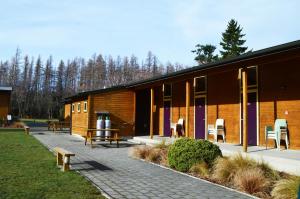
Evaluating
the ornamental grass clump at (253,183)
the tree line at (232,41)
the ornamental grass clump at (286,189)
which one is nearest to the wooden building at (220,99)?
the ornamental grass clump at (253,183)

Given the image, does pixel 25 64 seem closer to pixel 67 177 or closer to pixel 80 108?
pixel 80 108

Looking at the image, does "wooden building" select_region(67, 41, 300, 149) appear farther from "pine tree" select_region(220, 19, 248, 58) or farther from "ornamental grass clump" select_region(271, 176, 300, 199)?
"pine tree" select_region(220, 19, 248, 58)

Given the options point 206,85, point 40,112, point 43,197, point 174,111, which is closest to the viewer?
point 43,197

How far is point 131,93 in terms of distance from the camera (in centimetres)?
2183

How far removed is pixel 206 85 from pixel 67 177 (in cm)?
1037

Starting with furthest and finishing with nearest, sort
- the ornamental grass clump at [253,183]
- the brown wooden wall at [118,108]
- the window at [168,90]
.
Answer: the brown wooden wall at [118,108] → the window at [168,90] → the ornamental grass clump at [253,183]

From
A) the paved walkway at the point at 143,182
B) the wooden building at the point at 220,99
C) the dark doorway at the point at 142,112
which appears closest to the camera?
the paved walkway at the point at 143,182

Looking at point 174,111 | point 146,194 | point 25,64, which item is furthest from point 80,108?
point 25,64

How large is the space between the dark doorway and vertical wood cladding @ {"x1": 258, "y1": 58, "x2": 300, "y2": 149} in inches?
381

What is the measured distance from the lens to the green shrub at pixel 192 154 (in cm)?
938

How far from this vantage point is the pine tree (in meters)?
50.7

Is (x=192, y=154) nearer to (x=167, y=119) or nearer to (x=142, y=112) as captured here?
(x=167, y=119)

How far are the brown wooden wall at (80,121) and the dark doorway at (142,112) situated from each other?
312 cm

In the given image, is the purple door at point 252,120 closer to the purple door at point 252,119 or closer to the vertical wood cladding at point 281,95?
the purple door at point 252,119
